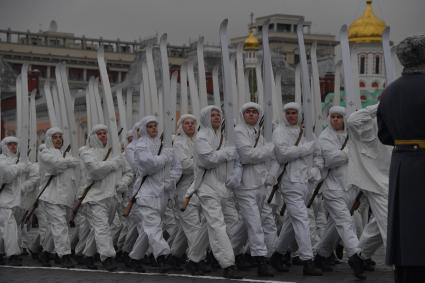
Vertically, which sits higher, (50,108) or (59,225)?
(50,108)

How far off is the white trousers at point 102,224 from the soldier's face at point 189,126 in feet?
4.48

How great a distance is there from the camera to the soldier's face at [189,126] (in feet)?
48.3

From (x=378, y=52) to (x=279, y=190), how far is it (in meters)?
51.1

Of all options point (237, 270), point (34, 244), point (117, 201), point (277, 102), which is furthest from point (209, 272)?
point (277, 102)

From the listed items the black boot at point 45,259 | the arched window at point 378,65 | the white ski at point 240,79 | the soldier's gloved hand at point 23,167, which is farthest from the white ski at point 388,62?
the arched window at point 378,65

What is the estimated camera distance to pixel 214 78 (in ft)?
61.7

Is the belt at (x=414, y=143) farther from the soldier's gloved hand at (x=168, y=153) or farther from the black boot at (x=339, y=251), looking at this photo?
the black boot at (x=339, y=251)

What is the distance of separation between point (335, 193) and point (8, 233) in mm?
4819

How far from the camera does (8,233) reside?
604 inches

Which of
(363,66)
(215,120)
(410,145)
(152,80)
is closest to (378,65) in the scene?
(363,66)

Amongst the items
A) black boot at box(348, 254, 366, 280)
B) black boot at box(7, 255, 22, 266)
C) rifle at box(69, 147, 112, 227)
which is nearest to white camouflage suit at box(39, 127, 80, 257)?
rifle at box(69, 147, 112, 227)

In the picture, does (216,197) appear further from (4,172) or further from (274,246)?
(4,172)

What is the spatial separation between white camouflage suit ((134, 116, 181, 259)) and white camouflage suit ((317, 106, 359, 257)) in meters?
1.91

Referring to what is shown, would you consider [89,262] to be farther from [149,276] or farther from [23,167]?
[23,167]
